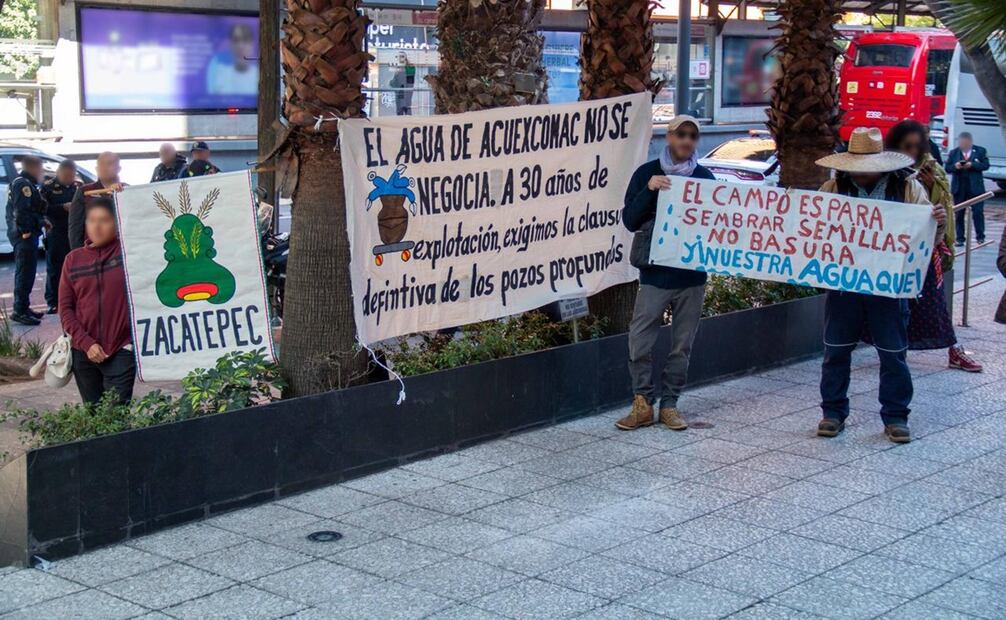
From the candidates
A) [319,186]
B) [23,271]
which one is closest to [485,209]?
[319,186]

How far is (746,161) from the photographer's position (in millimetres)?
19766

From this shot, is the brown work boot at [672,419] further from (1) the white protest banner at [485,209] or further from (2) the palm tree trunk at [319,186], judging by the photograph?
(2) the palm tree trunk at [319,186]

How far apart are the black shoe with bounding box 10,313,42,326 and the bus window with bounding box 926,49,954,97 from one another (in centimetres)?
2526

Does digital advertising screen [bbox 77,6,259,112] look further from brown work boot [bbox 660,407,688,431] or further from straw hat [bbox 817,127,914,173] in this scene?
straw hat [bbox 817,127,914,173]

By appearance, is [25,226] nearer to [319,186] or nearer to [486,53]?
[486,53]

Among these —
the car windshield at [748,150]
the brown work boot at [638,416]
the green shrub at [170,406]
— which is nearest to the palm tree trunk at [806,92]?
the brown work boot at [638,416]

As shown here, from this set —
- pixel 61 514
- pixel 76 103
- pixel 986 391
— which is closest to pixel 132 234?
pixel 61 514

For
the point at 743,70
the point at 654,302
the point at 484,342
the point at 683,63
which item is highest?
the point at 743,70

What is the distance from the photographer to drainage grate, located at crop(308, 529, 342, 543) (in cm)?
595

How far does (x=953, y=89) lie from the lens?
3058 centimetres

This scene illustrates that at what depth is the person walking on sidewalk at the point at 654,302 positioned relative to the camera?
7883 millimetres

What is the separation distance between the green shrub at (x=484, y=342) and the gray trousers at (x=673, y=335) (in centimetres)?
71

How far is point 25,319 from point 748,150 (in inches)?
474

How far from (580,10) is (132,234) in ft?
85.5
